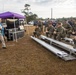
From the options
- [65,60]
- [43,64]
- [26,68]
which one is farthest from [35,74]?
[65,60]

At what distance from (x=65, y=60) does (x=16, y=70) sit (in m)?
1.92

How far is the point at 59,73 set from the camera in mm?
5625

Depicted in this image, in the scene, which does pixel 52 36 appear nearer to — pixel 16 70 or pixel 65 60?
pixel 65 60

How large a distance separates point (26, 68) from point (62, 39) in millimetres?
6484

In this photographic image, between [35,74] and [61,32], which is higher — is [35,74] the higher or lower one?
the lower one

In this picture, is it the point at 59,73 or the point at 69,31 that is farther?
the point at 69,31

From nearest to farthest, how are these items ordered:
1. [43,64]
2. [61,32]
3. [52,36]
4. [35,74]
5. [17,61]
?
[35,74]
[43,64]
[17,61]
[61,32]
[52,36]

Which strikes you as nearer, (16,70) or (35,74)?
(35,74)

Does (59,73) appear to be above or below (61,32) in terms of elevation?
below

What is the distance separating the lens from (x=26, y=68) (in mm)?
6258

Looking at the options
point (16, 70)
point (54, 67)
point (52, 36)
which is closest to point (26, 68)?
point (16, 70)

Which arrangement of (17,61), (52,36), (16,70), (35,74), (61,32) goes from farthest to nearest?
(52,36) → (61,32) → (17,61) → (16,70) → (35,74)

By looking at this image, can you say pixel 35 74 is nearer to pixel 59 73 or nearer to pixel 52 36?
pixel 59 73

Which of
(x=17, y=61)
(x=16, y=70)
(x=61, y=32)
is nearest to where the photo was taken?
(x=16, y=70)
